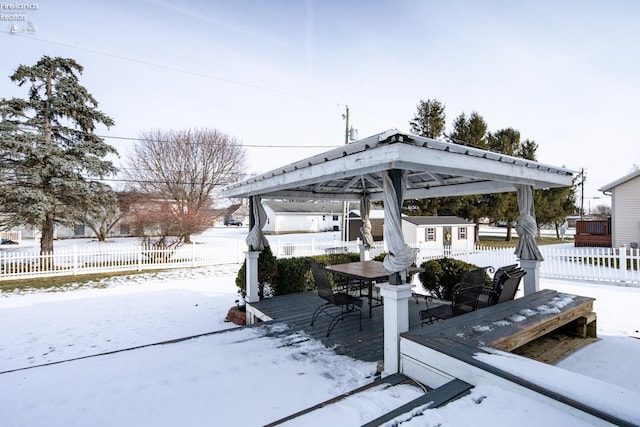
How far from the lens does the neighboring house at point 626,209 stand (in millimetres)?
12953

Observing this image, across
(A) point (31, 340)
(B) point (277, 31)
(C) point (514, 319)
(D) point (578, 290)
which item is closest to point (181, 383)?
(C) point (514, 319)

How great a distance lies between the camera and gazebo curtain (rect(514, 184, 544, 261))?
4.70 m

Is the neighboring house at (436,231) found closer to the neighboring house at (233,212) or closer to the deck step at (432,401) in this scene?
the deck step at (432,401)

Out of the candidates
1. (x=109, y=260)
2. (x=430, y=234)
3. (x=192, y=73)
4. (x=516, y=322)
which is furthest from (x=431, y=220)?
(x=109, y=260)

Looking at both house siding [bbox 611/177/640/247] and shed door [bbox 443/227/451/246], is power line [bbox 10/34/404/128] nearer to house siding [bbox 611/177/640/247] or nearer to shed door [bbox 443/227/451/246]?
shed door [bbox 443/227/451/246]

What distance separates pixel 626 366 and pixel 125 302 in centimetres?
935

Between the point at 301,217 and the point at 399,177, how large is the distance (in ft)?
96.3

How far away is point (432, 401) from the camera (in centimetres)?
205

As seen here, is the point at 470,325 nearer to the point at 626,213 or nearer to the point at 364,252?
the point at 364,252

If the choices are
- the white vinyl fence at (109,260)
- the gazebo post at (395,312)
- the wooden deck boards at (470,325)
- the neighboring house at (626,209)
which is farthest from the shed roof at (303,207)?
the gazebo post at (395,312)

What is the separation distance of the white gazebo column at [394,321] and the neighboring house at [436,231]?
12584 mm

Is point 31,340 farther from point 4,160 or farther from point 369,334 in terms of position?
point 4,160

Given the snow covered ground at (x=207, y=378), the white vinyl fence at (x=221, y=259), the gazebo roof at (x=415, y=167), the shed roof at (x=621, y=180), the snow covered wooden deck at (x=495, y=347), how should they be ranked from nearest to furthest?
the snow covered wooden deck at (x=495, y=347)
the snow covered ground at (x=207, y=378)
the gazebo roof at (x=415, y=167)
the white vinyl fence at (x=221, y=259)
the shed roof at (x=621, y=180)

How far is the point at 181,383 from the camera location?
299cm
